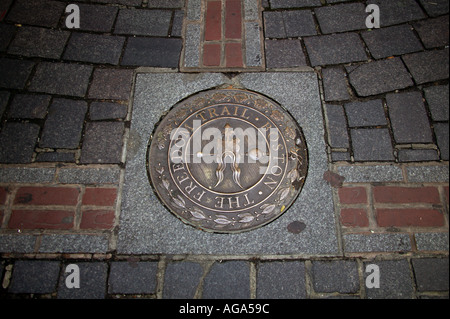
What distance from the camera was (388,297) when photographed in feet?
6.47

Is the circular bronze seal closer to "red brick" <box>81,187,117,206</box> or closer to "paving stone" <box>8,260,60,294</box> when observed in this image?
"red brick" <box>81,187,117,206</box>

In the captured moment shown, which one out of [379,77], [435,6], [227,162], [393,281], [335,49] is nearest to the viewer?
[393,281]

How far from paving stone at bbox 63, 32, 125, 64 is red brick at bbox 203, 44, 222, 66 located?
0.69 m

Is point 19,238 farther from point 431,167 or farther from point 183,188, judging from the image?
point 431,167

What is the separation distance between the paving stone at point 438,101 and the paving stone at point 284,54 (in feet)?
3.17

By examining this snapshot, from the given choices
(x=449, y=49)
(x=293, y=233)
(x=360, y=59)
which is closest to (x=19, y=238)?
(x=293, y=233)

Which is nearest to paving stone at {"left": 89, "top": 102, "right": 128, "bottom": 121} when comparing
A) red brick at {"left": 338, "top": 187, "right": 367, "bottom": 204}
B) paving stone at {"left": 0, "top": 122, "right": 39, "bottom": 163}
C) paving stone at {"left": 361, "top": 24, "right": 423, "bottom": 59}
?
paving stone at {"left": 0, "top": 122, "right": 39, "bottom": 163}

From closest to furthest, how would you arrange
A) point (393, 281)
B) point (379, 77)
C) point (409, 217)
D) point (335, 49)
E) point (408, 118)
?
point (393, 281)
point (409, 217)
point (408, 118)
point (379, 77)
point (335, 49)

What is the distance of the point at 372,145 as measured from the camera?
7.54 feet

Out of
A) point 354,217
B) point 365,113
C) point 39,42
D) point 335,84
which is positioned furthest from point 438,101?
point 39,42

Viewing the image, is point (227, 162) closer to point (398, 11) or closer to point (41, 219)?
point (41, 219)

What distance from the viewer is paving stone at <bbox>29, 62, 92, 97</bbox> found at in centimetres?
249

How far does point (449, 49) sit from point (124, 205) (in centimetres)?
275

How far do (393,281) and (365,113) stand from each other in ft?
3.83
